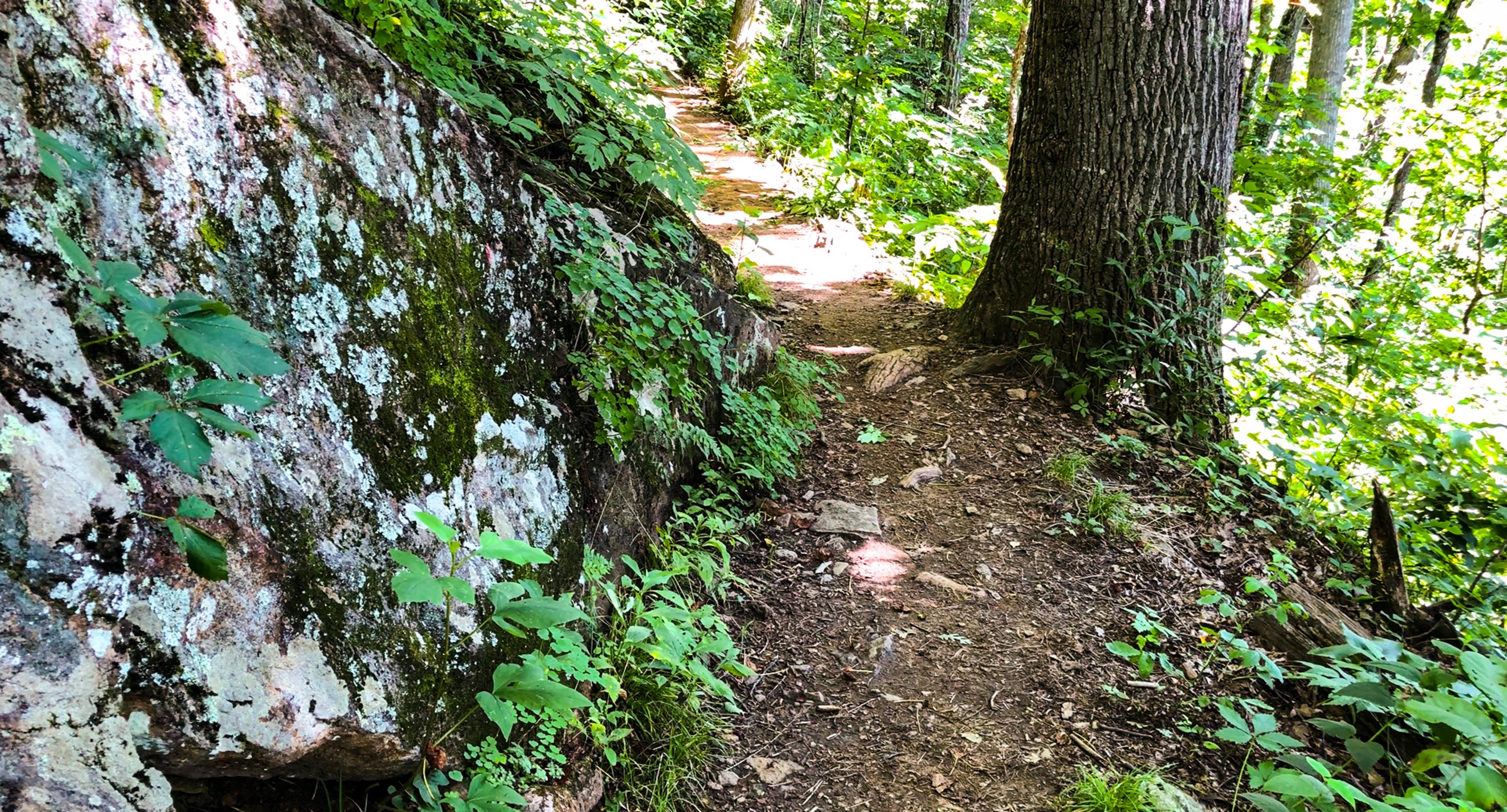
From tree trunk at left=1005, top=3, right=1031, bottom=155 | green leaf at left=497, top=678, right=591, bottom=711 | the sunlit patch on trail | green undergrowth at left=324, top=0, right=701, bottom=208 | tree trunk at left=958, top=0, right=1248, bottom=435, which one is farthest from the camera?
tree trunk at left=1005, top=3, right=1031, bottom=155

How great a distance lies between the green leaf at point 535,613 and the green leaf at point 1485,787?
2506mm

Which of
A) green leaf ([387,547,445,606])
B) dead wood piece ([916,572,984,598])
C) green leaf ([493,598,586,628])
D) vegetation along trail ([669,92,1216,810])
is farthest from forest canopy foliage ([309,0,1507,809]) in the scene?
green leaf ([387,547,445,606])

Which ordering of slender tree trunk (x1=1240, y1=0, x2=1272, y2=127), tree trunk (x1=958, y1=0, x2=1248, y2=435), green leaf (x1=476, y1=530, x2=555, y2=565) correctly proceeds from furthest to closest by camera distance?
slender tree trunk (x1=1240, y1=0, x2=1272, y2=127) → tree trunk (x1=958, y1=0, x2=1248, y2=435) → green leaf (x1=476, y1=530, x2=555, y2=565)

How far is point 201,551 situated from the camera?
1507mm

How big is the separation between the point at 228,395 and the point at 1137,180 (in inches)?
202

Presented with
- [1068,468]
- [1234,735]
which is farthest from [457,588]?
[1068,468]

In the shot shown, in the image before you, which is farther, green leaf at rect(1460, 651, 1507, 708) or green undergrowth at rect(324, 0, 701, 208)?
green undergrowth at rect(324, 0, 701, 208)

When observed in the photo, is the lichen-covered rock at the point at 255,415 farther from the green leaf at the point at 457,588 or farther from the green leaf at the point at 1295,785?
the green leaf at the point at 1295,785

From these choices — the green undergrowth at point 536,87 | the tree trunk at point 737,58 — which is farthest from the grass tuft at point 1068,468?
the tree trunk at point 737,58

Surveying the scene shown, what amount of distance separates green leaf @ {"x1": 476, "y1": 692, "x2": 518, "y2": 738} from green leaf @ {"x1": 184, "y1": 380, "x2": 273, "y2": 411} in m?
0.84

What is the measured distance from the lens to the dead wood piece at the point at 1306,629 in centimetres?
339

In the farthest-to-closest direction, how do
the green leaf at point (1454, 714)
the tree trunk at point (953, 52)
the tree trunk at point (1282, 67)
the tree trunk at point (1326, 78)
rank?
the tree trunk at point (953, 52)
the tree trunk at point (1326, 78)
the tree trunk at point (1282, 67)
the green leaf at point (1454, 714)

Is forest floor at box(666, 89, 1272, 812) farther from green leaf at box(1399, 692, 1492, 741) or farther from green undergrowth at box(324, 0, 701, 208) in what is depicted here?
green undergrowth at box(324, 0, 701, 208)

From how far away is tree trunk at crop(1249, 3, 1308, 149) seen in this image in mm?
9312
